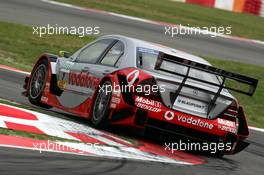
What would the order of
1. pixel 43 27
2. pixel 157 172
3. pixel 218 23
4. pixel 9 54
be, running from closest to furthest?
pixel 157 172 → pixel 9 54 → pixel 43 27 → pixel 218 23

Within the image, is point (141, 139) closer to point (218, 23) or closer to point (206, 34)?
point (206, 34)

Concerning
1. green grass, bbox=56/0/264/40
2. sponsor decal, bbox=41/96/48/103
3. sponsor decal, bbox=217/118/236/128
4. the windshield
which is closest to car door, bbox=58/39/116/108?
sponsor decal, bbox=41/96/48/103

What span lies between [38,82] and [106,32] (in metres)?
10.9

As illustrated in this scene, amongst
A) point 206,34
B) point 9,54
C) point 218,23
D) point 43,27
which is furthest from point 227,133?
point 218,23

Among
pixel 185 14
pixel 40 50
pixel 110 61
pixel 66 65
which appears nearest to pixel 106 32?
pixel 40 50

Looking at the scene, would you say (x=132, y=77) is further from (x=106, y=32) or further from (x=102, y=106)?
(x=106, y=32)

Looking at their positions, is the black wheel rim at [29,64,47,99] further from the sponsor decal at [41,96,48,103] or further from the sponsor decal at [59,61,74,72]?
the sponsor decal at [59,61,74,72]

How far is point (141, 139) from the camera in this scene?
964 cm

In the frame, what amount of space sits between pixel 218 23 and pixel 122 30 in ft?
18.1

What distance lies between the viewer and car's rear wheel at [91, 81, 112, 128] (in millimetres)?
9109

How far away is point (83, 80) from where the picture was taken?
10219 mm

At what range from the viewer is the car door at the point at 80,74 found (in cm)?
1006

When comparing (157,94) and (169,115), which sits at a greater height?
(157,94)

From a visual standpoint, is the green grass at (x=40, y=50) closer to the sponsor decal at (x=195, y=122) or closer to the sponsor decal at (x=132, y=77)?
the sponsor decal at (x=195, y=122)
